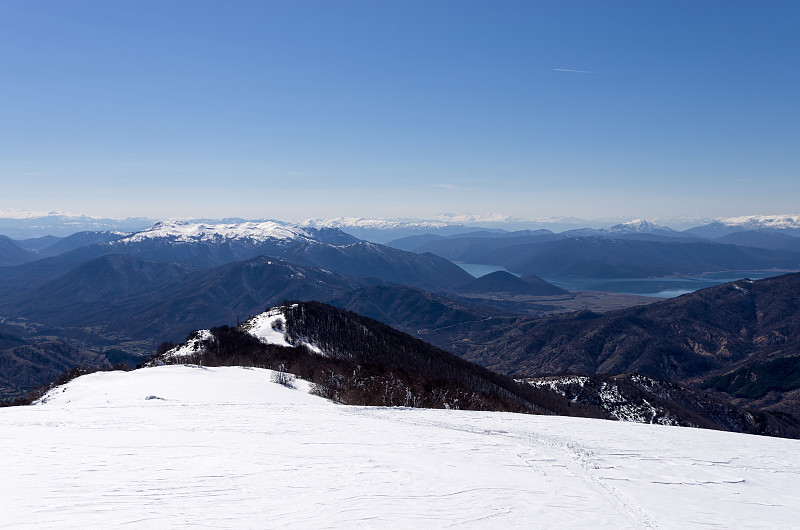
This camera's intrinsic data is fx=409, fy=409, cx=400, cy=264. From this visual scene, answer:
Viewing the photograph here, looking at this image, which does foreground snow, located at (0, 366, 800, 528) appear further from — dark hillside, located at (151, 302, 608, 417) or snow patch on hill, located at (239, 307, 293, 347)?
snow patch on hill, located at (239, 307, 293, 347)

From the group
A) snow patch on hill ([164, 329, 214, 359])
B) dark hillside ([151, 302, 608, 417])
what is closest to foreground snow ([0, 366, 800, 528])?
dark hillside ([151, 302, 608, 417])

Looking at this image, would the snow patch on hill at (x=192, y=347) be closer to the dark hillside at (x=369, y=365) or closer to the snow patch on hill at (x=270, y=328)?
the dark hillside at (x=369, y=365)

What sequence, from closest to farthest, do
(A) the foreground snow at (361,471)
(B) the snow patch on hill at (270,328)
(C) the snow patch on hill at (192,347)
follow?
1. (A) the foreground snow at (361,471)
2. (C) the snow patch on hill at (192,347)
3. (B) the snow patch on hill at (270,328)

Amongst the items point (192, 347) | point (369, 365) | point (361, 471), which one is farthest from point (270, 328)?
point (361, 471)

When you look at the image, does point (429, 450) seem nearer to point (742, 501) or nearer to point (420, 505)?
point (420, 505)

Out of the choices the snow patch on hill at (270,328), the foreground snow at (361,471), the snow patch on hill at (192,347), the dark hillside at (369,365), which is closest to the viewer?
the foreground snow at (361,471)

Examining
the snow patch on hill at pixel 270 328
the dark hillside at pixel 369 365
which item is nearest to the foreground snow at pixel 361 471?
the dark hillside at pixel 369 365

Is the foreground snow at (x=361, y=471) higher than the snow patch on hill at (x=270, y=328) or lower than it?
higher

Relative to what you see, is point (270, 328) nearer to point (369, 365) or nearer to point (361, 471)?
point (369, 365)
